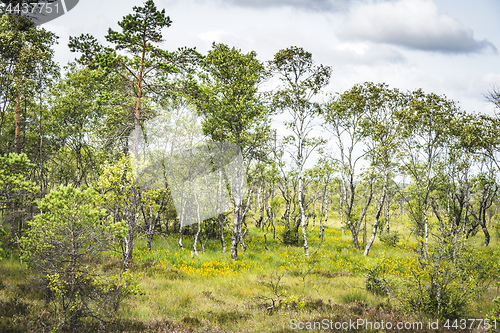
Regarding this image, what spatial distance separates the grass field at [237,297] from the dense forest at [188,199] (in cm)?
8

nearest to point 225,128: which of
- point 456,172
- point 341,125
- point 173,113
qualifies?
point 173,113

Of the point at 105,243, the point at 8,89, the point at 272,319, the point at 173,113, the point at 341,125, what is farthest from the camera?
the point at 341,125

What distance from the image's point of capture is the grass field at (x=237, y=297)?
7.32 metres

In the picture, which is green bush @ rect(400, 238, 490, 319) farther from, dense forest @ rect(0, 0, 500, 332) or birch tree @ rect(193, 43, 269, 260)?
birch tree @ rect(193, 43, 269, 260)

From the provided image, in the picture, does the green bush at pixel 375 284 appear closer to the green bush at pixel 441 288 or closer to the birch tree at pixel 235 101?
the green bush at pixel 441 288

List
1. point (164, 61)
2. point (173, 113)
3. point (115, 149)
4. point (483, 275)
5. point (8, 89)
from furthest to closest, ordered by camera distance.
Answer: point (173, 113)
point (115, 149)
point (8, 89)
point (164, 61)
point (483, 275)

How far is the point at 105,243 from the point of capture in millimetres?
6707

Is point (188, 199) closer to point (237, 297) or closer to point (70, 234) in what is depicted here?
point (237, 297)

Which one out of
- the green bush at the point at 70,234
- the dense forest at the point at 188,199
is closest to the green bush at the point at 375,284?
the dense forest at the point at 188,199

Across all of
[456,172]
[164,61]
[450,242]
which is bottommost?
[450,242]

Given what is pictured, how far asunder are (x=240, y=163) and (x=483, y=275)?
12.4m

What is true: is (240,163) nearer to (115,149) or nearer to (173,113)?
(173,113)

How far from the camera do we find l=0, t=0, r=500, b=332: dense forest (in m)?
6.77

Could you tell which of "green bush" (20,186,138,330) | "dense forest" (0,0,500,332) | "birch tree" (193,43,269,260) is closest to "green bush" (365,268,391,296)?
"dense forest" (0,0,500,332)
